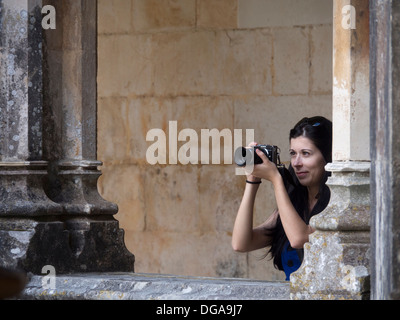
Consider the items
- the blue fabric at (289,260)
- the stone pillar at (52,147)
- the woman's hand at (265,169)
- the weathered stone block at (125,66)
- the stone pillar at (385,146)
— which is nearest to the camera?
the stone pillar at (385,146)

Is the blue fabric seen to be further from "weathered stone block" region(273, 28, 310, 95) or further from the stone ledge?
"weathered stone block" region(273, 28, 310, 95)

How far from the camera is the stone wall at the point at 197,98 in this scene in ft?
22.7

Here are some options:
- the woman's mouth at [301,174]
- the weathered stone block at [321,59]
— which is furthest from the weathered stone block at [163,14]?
the woman's mouth at [301,174]

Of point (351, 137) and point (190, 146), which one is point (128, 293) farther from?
point (190, 146)

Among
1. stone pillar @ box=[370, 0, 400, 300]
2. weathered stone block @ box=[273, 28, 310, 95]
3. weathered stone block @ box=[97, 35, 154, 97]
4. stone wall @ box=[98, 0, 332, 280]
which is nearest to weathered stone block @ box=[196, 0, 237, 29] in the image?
stone wall @ box=[98, 0, 332, 280]

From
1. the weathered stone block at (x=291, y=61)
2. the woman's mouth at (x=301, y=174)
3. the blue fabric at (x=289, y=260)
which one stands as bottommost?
the blue fabric at (x=289, y=260)

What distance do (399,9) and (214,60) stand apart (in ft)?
12.0

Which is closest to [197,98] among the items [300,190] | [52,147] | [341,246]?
[52,147]

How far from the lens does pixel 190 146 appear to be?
716cm

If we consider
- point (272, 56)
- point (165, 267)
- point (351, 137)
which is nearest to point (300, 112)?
point (272, 56)

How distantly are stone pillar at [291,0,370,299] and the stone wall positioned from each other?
8.84ft

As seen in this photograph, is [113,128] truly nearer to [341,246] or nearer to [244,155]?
[244,155]

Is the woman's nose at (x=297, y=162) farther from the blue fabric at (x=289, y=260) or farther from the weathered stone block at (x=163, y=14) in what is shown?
the weathered stone block at (x=163, y=14)

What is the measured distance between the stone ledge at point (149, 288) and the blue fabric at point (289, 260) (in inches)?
6.3
